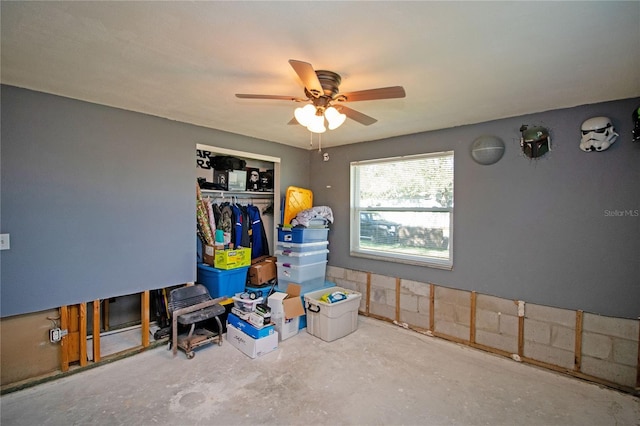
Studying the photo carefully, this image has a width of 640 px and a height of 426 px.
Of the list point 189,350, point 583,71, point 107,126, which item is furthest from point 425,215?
point 107,126

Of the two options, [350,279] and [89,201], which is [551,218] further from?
[89,201]

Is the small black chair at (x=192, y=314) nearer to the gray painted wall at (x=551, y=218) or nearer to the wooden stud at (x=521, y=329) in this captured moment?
the gray painted wall at (x=551, y=218)

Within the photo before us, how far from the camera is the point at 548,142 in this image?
2.75 meters

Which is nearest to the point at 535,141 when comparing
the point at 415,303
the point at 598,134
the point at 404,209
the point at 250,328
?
the point at 598,134

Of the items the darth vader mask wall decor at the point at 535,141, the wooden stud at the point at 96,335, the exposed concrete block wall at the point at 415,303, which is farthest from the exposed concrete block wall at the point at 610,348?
the wooden stud at the point at 96,335

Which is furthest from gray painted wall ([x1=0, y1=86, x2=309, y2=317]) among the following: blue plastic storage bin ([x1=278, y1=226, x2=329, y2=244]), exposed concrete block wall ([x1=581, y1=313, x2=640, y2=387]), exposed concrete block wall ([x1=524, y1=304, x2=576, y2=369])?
exposed concrete block wall ([x1=581, y1=313, x2=640, y2=387])

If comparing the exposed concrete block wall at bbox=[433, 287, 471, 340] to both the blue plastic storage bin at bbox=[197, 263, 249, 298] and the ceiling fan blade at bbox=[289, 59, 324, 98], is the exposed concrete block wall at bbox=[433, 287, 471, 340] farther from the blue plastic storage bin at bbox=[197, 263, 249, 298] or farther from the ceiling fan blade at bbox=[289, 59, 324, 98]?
the ceiling fan blade at bbox=[289, 59, 324, 98]

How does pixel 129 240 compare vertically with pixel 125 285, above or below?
above

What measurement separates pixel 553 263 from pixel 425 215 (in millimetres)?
1303

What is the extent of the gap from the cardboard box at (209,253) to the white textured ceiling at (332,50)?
65.2 inches

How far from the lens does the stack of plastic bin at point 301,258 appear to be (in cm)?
377

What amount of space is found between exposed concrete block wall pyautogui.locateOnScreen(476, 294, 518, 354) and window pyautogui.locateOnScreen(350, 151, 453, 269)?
0.52 m

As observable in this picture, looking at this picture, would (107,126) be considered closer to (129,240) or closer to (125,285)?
(129,240)

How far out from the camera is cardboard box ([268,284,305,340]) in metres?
3.28
